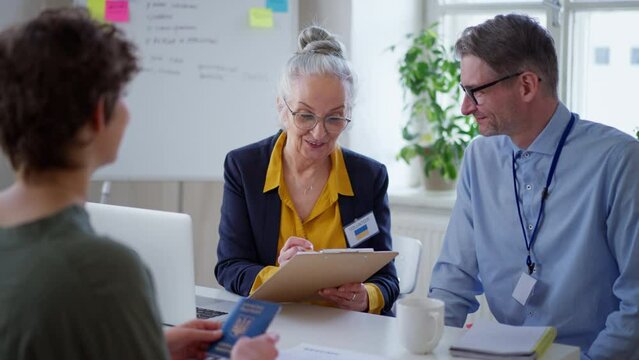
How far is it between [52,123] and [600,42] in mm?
3225

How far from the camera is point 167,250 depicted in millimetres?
1901

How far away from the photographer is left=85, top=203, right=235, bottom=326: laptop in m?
1.90

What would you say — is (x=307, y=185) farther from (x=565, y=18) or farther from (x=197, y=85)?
(x=565, y=18)

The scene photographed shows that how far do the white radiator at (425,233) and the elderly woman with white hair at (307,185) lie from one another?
4.12 ft

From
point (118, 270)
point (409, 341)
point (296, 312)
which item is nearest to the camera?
point (118, 270)

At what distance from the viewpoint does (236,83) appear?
3.84m

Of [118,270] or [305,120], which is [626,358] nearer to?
[305,120]

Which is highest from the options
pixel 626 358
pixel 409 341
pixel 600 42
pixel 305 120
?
pixel 600 42

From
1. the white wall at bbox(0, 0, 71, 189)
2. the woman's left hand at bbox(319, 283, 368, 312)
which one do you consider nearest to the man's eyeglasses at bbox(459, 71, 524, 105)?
the woman's left hand at bbox(319, 283, 368, 312)

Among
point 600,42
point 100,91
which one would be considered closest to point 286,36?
point 600,42

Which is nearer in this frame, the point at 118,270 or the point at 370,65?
the point at 118,270

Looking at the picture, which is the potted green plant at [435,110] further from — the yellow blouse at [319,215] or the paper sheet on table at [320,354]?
the paper sheet on table at [320,354]

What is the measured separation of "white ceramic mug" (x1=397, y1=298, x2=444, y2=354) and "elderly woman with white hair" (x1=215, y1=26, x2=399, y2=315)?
0.63 meters

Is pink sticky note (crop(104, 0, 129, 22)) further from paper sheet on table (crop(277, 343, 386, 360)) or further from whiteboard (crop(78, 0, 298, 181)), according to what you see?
paper sheet on table (crop(277, 343, 386, 360))
